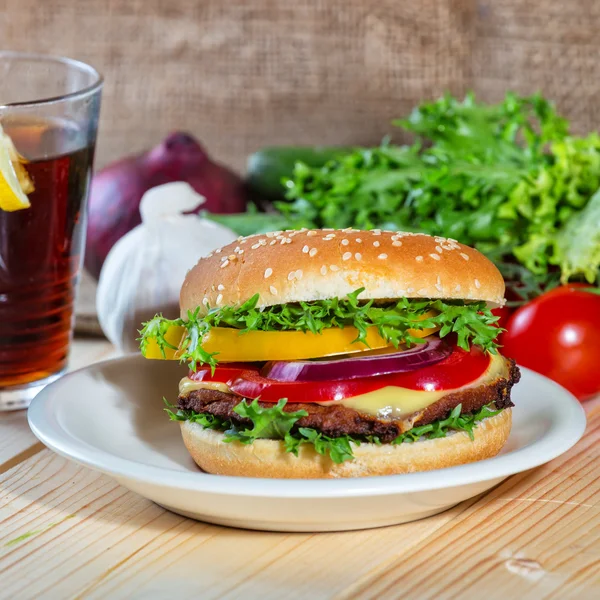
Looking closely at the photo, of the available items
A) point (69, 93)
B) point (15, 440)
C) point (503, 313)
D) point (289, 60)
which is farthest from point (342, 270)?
point (289, 60)

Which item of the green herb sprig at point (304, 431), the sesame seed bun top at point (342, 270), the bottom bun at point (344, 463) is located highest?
the sesame seed bun top at point (342, 270)

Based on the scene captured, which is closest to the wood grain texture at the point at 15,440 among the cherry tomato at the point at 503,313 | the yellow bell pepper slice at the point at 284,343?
the yellow bell pepper slice at the point at 284,343

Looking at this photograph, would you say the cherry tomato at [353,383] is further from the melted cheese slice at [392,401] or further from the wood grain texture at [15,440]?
the wood grain texture at [15,440]

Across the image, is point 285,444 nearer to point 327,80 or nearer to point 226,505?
point 226,505

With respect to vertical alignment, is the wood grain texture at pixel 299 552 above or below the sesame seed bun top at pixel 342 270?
below

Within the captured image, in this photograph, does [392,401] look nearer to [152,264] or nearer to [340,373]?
[340,373]

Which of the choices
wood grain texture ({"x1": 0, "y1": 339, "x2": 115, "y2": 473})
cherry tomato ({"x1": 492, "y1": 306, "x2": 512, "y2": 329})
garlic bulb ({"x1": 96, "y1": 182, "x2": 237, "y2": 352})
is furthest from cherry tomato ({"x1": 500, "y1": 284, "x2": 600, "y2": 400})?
wood grain texture ({"x1": 0, "y1": 339, "x2": 115, "y2": 473})

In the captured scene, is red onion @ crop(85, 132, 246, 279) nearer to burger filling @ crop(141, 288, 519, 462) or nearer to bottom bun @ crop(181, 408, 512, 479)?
burger filling @ crop(141, 288, 519, 462)

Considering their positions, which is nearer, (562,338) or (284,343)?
(284,343)

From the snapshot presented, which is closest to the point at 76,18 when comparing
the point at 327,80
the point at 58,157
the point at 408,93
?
the point at 327,80
